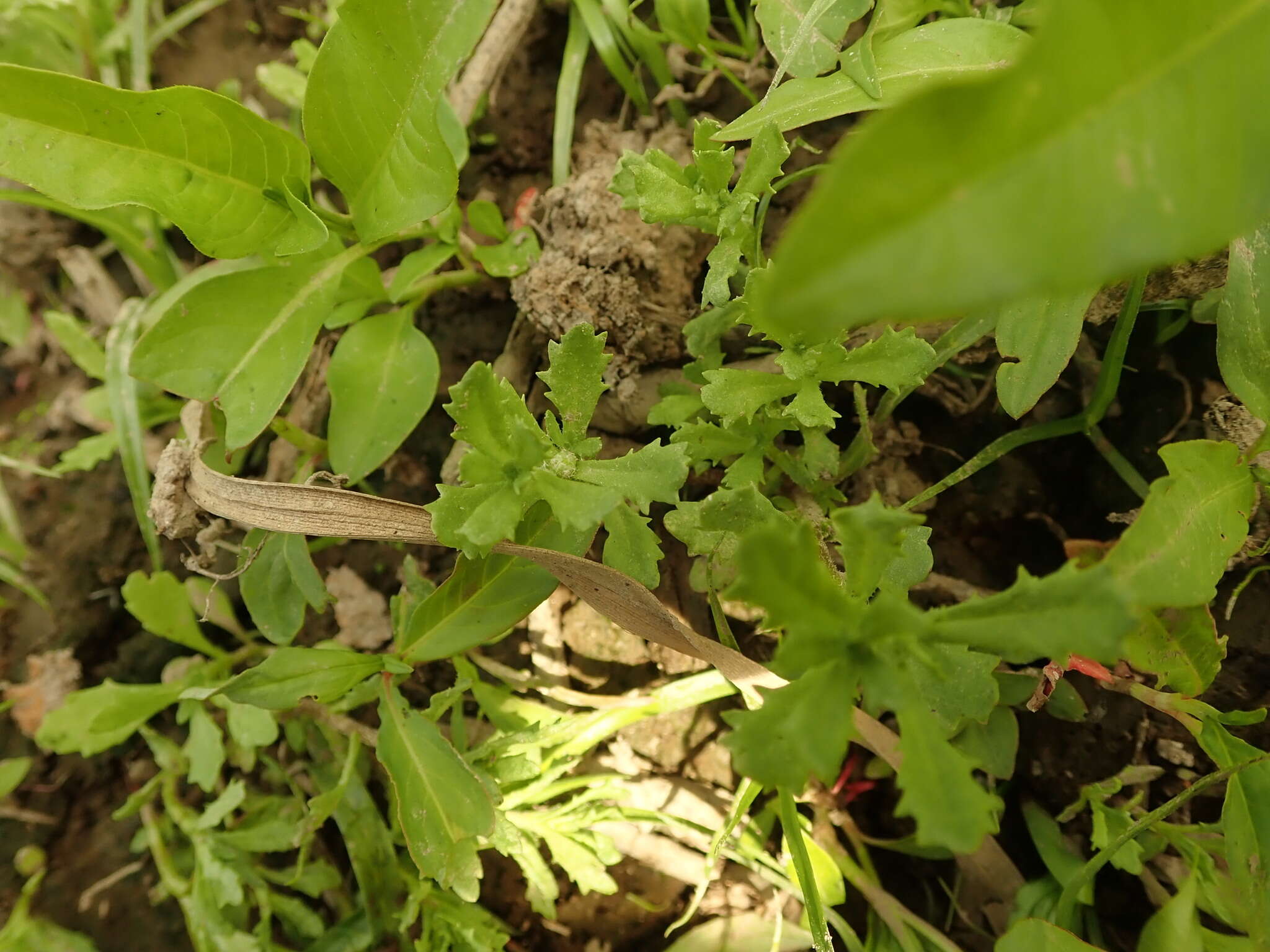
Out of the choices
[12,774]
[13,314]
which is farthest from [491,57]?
[12,774]

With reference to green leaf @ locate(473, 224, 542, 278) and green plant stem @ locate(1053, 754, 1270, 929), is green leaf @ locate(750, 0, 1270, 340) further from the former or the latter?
green leaf @ locate(473, 224, 542, 278)

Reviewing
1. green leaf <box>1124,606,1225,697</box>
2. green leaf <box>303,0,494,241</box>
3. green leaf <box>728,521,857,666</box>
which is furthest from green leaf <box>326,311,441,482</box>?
green leaf <box>1124,606,1225,697</box>

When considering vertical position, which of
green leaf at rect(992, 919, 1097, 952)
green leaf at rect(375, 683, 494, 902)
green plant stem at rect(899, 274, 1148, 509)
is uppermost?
green plant stem at rect(899, 274, 1148, 509)

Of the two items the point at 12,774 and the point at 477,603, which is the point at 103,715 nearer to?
the point at 12,774

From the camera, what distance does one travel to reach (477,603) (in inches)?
55.9

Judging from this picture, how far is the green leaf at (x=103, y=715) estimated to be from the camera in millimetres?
2025

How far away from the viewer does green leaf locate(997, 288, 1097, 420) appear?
122 cm

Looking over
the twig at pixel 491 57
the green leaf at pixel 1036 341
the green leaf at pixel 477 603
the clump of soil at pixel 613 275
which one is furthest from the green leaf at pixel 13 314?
the green leaf at pixel 1036 341

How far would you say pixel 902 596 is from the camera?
111 cm

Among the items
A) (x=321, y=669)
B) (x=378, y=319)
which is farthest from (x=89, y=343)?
(x=321, y=669)

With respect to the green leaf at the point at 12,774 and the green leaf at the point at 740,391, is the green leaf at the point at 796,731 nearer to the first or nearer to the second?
the green leaf at the point at 740,391

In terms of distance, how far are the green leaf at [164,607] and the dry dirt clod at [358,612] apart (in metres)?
0.39

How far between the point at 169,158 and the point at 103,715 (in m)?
1.47

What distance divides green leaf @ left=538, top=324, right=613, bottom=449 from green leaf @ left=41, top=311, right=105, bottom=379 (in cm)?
181
